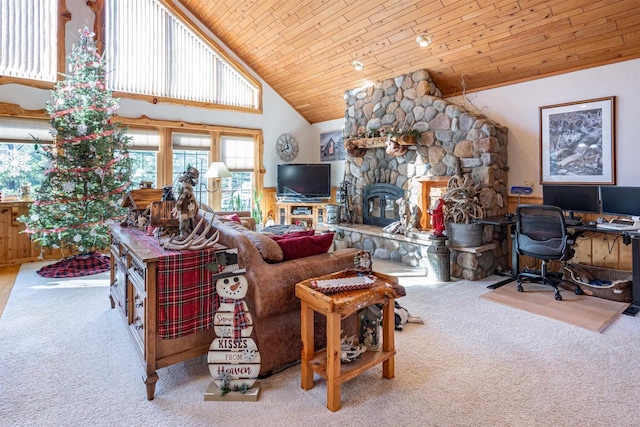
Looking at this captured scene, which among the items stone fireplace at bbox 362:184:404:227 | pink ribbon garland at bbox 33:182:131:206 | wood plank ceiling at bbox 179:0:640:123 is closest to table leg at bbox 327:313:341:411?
wood plank ceiling at bbox 179:0:640:123

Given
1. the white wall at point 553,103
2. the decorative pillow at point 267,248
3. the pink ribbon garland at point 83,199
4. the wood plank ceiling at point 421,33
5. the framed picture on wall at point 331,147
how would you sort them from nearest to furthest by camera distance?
1. the decorative pillow at point 267,248
2. the wood plank ceiling at point 421,33
3. the white wall at point 553,103
4. the pink ribbon garland at point 83,199
5. the framed picture on wall at point 331,147

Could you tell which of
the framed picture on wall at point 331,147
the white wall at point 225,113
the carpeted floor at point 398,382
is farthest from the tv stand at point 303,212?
the carpeted floor at point 398,382

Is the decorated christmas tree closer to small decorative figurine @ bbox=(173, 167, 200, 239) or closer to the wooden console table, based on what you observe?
the wooden console table

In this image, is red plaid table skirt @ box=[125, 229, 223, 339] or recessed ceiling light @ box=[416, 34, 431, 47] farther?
recessed ceiling light @ box=[416, 34, 431, 47]

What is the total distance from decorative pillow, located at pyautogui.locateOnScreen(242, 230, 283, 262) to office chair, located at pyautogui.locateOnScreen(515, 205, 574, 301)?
277 cm

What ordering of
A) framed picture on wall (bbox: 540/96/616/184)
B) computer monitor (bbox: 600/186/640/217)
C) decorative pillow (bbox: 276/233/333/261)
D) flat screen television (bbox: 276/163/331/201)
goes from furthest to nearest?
flat screen television (bbox: 276/163/331/201) < framed picture on wall (bbox: 540/96/616/184) < computer monitor (bbox: 600/186/640/217) < decorative pillow (bbox: 276/233/333/261)

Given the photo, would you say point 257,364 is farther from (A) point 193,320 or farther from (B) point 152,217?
(B) point 152,217

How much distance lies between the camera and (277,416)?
1.82 meters

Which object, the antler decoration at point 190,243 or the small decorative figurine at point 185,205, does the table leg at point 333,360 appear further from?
the small decorative figurine at point 185,205

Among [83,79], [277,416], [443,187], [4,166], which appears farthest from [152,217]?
[4,166]

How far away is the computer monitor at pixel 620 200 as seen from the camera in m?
3.44

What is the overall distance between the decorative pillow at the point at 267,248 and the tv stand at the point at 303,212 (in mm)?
4270

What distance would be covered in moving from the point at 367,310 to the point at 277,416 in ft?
2.55

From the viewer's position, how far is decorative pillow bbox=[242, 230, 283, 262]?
2.22 m
